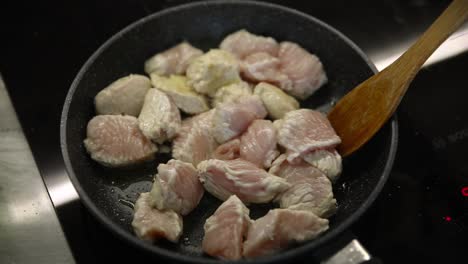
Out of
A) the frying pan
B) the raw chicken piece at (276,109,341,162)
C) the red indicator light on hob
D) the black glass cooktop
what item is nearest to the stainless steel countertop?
the black glass cooktop

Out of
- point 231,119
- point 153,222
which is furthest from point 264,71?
point 153,222

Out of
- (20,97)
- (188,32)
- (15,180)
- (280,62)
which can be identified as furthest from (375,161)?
(20,97)

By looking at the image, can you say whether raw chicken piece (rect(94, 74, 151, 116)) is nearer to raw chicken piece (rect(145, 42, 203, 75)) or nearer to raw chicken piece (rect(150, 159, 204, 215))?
raw chicken piece (rect(145, 42, 203, 75))

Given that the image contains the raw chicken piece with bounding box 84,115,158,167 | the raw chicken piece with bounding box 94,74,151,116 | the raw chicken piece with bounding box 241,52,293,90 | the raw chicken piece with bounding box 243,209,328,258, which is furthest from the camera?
the raw chicken piece with bounding box 241,52,293,90

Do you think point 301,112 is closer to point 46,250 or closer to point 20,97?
point 46,250

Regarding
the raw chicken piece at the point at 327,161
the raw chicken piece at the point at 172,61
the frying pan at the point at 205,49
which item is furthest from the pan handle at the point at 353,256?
the raw chicken piece at the point at 172,61

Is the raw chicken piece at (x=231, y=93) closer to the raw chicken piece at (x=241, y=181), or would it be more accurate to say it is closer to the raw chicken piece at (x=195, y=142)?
the raw chicken piece at (x=195, y=142)
